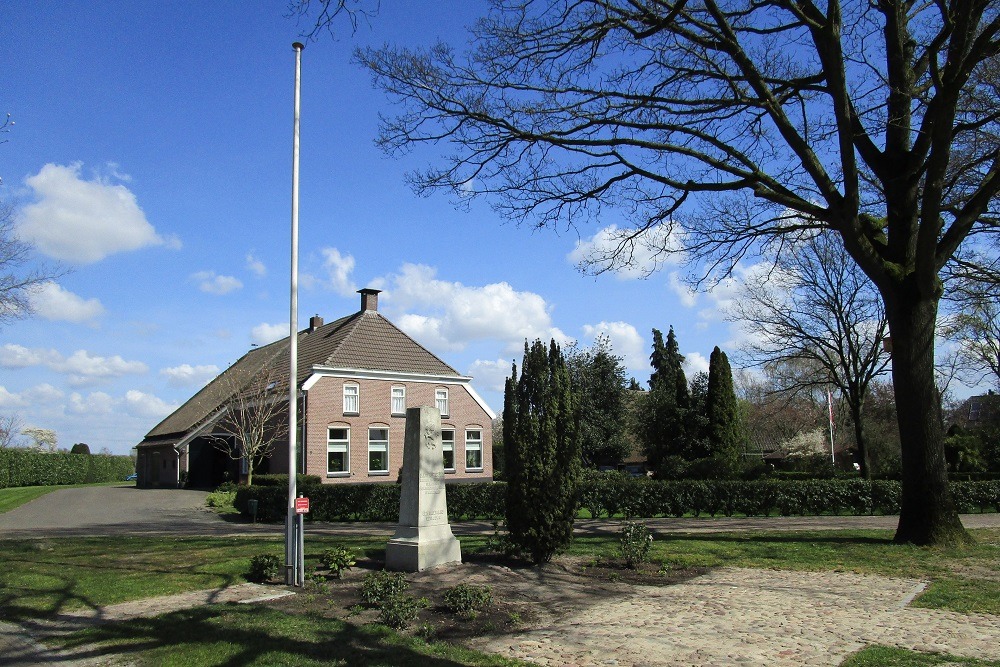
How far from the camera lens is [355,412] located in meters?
32.8

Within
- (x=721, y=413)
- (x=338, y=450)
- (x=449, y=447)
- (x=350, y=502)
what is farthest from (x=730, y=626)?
(x=449, y=447)

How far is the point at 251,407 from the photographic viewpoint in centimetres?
3328

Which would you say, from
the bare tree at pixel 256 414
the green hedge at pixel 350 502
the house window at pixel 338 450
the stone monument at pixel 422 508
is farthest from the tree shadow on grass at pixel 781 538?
the house window at pixel 338 450

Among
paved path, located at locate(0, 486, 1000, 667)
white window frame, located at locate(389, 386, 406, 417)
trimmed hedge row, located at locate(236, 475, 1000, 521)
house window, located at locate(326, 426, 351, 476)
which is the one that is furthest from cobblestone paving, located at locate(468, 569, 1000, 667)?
white window frame, located at locate(389, 386, 406, 417)

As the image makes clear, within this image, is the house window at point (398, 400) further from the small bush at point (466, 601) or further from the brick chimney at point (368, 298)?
the small bush at point (466, 601)

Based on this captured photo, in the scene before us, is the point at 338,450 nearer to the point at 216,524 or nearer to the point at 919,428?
the point at 216,524

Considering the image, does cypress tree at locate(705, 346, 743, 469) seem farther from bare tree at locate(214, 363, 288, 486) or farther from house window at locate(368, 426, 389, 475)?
bare tree at locate(214, 363, 288, 486)

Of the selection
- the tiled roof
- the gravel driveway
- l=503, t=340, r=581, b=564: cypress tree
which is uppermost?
the tiled roof

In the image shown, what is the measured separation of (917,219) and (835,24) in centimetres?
378

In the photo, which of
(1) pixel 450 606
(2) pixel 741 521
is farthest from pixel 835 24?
(2) pixel 741 521

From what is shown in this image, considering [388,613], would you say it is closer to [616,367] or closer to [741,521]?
[741,521]

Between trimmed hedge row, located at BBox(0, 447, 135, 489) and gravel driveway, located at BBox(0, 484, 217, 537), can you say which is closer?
gravel driveway, located at BBox(0, 484, 217, 537)

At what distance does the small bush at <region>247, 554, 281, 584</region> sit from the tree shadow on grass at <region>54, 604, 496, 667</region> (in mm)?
1884

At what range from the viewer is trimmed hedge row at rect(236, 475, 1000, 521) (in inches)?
749
